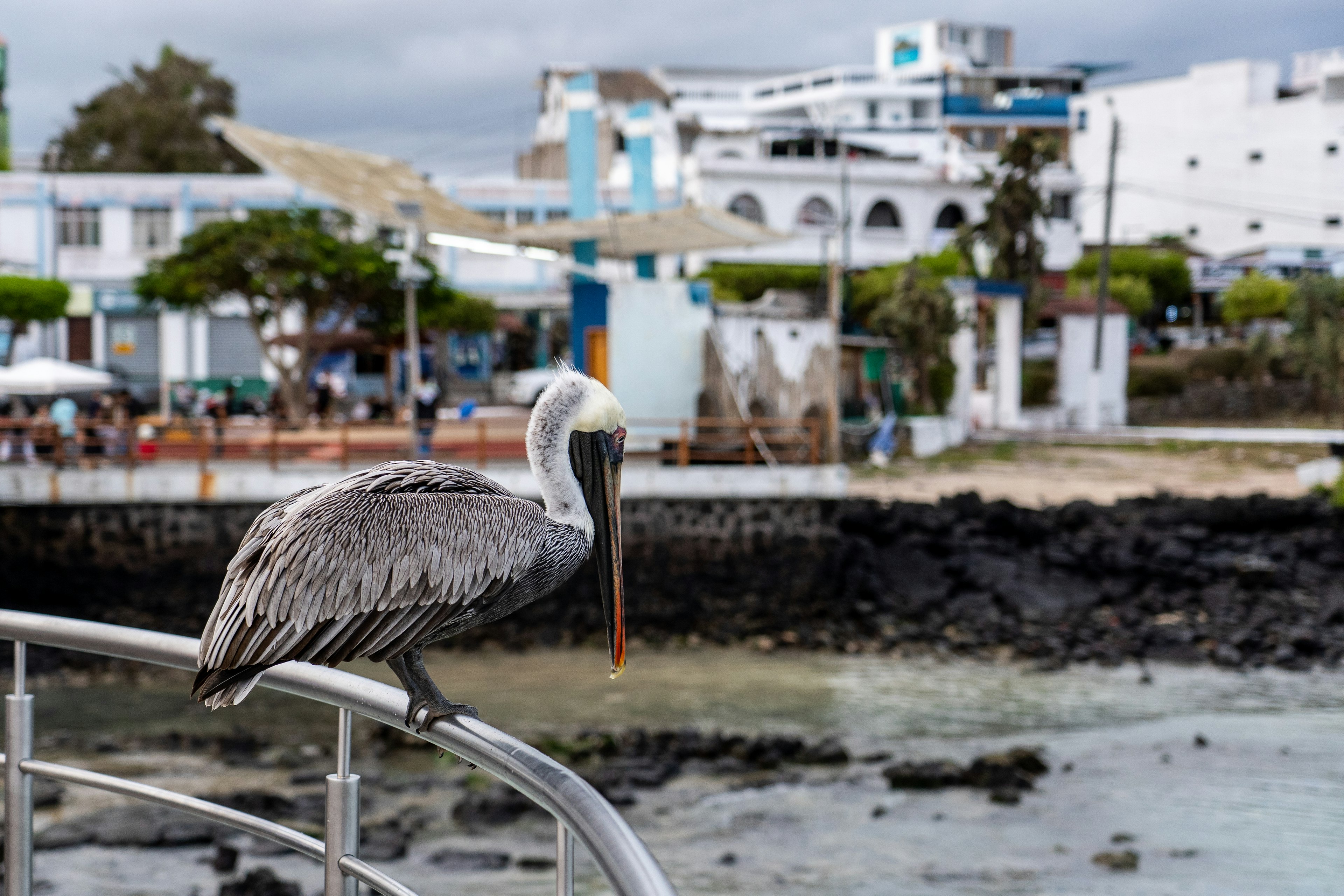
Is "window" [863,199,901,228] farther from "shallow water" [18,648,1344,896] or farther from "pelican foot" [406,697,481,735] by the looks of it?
"pelican foot" [406,697,481,735]

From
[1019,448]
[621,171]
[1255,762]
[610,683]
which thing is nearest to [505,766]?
[1255,762]

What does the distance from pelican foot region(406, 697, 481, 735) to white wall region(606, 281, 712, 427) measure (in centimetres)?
1443

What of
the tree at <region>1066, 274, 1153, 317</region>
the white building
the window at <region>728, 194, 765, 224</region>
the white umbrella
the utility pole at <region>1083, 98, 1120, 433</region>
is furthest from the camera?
the white building

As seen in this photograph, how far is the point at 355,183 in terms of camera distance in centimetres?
1675

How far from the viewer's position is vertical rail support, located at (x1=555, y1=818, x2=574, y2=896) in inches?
60.5

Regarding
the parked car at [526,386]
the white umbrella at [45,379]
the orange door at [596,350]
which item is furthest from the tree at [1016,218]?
the white umbrella at [45,379]

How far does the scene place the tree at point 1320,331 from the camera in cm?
2806

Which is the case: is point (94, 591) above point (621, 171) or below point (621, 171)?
below

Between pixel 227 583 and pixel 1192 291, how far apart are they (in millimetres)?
43583

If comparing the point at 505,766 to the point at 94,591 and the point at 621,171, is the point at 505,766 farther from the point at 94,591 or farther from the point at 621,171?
the point at 621,171

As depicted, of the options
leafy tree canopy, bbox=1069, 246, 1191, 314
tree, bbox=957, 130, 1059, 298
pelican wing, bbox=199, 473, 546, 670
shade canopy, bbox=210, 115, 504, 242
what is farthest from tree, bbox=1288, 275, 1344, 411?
pelican wing, bbox=199, 473, 546, 670

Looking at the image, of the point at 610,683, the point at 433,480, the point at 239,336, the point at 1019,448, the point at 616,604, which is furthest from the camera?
the point at 239,336

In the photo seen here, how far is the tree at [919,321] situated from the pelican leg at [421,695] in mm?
23047

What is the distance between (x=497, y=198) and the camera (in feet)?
111
